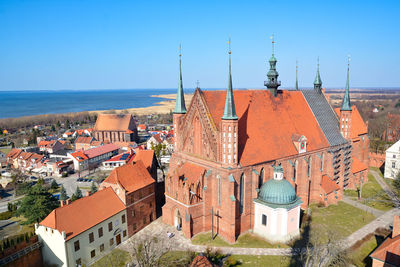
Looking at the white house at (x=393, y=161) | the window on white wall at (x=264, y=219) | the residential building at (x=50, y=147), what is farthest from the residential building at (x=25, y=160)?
the white house at (x=393, y=161)

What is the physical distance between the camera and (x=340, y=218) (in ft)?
131

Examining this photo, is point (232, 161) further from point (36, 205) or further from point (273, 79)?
point (36, 205)

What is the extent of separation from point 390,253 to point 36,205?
42.3 m

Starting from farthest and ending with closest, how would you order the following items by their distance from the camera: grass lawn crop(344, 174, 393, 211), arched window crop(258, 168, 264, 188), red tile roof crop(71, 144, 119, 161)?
red tile roof crop(71, 144, 119, 161) → grass lawn crop(344, 174, 393, 211) → arched window crop(258, 168, 264, 188)

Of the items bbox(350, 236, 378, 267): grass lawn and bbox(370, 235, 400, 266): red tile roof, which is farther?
bbox(350, 236, 378, 267): grass lawn

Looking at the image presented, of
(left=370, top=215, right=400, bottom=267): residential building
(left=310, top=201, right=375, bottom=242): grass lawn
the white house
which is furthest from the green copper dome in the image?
the white house

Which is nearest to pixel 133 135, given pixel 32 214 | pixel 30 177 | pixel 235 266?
pixel 30 177

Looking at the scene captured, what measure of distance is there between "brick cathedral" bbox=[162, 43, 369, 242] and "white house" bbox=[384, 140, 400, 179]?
1612 centimetres

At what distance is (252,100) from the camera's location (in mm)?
39938

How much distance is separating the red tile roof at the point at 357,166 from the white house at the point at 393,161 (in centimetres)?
835

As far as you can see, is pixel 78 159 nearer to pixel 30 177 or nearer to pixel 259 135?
pixel 30 177

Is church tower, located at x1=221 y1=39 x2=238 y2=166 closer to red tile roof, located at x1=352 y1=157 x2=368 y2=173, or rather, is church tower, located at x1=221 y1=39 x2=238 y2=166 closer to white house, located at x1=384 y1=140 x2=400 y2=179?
red tile roof, located at x1=352 y1=157 x2=368 y2=173

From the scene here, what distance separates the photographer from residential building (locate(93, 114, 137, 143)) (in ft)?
360

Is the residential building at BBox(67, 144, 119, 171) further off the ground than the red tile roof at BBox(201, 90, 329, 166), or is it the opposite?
the red tile roof at BBox(201, 90, 329, 166)
